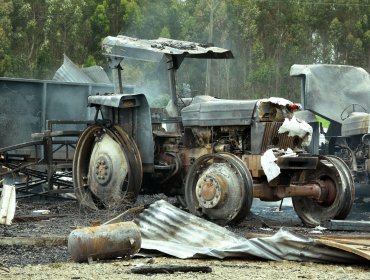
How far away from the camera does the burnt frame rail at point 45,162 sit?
15.6 meters

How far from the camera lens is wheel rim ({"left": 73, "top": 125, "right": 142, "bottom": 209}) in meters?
14.1

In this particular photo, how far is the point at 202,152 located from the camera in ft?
46.0

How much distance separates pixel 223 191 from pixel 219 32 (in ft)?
91.3

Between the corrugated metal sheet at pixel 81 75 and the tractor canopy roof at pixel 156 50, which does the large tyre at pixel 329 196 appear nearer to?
the tractor canopy roof at pixel 156 50

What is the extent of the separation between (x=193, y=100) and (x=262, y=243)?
17.0 ft

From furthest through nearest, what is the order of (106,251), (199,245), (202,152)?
(202,152) → (199,245) → (106,251)

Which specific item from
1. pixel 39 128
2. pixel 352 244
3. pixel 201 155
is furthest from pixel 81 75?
pixel 352 244

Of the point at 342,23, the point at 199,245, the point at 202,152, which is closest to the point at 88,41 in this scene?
the point at 342,23

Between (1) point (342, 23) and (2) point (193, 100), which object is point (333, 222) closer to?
(2) point (193, 100)

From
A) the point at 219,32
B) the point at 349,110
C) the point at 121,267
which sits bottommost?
the point at 121,267

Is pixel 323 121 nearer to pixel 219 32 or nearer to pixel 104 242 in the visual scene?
pixel 104 242

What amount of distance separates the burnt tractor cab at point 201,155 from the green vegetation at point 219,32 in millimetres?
16970

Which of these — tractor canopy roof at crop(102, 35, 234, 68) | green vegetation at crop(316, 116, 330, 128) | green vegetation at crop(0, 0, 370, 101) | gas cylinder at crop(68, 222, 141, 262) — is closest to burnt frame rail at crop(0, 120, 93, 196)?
tractor canopy roof at crop(102, 35, 234, 68)

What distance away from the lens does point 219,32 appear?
4022cm
